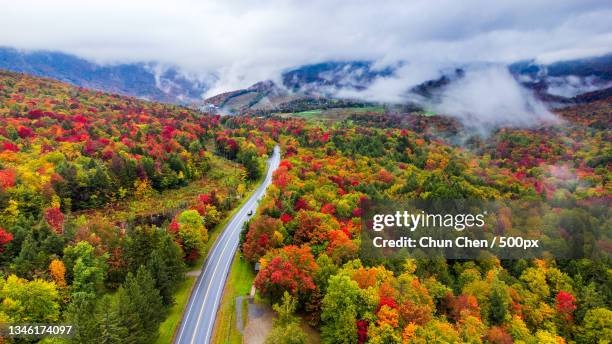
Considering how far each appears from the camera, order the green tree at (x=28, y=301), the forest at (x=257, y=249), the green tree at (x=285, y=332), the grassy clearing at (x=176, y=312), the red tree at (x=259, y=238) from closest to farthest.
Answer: the green tree at (x=285, y=332) → the green tree at (x=28, y=301) → the forest at (x=257, y=249) → the grassy clearing at (x=176, y=312) → the red tree at (x=259, y=238)

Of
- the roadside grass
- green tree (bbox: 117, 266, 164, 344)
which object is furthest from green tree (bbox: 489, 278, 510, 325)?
green tree (bbox: 117, 266, 164, 344)

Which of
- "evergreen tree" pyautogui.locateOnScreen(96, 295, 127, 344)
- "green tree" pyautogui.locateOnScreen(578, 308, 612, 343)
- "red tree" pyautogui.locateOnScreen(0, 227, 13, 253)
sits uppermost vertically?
"red tree" pyautogui.locateOnScreen(0, 227, 13, 253)

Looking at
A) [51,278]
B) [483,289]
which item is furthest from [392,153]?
[51,278]

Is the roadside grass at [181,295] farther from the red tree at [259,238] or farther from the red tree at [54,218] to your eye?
the red tree at [54,218]

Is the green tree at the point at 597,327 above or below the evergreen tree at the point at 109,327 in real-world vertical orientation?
below

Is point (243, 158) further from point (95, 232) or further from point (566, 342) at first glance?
point (566, 342)

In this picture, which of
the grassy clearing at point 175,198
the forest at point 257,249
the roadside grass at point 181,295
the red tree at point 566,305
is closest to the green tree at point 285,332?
the forest at point 257,249

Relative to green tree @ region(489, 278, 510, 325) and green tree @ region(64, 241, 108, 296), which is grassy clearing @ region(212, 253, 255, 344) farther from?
green tree @ region(489, 278, 510, 325)
